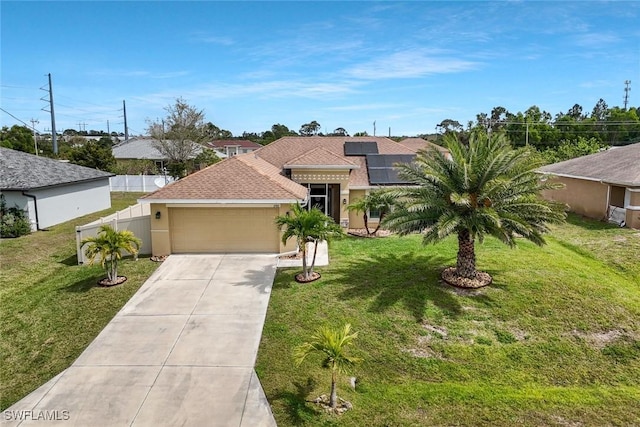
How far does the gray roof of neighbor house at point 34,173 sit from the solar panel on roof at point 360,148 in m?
16.6

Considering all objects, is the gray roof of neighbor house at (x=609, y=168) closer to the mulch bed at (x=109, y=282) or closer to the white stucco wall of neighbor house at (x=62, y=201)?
the mulch bed at (x=109, y=282)

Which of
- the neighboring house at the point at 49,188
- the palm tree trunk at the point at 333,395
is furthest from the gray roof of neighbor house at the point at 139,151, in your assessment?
the palm tree trunk at the point at 333,395

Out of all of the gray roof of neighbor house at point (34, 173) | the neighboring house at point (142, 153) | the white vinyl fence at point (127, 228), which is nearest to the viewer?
the white vinyl fence at point (127, 228)

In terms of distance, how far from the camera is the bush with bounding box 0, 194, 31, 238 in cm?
1980

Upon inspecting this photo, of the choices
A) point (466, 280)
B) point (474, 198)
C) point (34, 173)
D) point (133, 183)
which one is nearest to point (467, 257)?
point (466, 280)

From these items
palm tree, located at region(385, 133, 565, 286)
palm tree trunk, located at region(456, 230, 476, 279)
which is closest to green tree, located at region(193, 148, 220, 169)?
palm tree, located at region(385, 133, 565, 286)

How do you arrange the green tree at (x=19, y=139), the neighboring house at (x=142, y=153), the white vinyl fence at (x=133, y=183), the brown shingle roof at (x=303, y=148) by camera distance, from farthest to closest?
the green tree at (x=19, y=139)
the neighboring house at (x=142, y=153)
the white vinyl fence at (x=133, y=183)
the brown shingle roof at (x=303, y=148)

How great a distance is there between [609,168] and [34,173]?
32702mm

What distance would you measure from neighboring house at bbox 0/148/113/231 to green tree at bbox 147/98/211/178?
45.1 ft

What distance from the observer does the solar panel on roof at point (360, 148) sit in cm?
2528

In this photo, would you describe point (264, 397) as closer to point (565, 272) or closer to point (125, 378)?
point (125, 378)

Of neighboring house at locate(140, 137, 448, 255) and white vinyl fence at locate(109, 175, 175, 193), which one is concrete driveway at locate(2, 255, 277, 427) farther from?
white vinyl fence at locate(109, 175, 175, 193)

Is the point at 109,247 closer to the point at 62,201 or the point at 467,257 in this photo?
the point at 467,257

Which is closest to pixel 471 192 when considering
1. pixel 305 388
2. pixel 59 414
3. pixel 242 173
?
pixel 305 388
